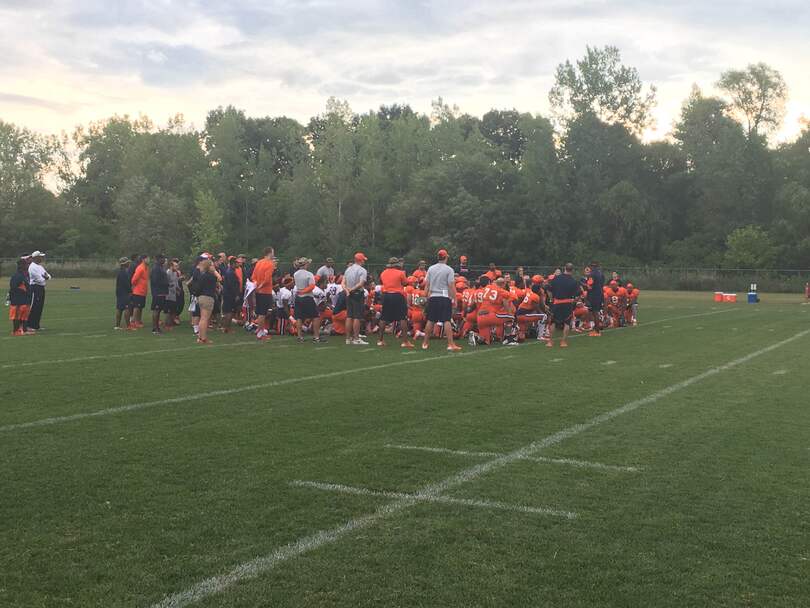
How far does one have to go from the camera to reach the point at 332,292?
56.0ft

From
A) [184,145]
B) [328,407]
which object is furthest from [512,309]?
[184,145]

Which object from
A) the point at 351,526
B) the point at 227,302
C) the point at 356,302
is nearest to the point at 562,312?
the point at 356,302

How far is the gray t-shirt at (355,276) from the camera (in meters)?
14.3

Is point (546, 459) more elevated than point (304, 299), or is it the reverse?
point (304, 299)

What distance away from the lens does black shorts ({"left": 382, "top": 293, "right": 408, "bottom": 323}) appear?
14.3 metres

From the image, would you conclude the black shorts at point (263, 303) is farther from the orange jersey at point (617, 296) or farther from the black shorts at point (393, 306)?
the orange jersey at point (617, 296)

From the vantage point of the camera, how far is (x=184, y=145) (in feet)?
274

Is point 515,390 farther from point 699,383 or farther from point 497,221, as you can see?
point 497,221

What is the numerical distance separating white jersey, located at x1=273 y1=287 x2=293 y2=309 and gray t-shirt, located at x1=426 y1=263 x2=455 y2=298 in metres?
4.13

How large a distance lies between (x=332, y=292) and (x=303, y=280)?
7.12 ft

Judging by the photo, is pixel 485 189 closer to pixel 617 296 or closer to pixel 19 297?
pixel 617 296

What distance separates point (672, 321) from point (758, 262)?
124 ft

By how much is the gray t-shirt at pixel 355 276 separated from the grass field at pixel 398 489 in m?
3.98

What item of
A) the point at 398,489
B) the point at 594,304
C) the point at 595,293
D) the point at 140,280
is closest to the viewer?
the point at 398,489
